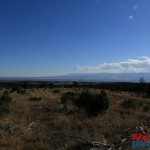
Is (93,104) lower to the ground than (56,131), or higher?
higher

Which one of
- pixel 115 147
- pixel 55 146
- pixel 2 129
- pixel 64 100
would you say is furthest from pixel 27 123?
pixel 64 100

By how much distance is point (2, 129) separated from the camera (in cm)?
1221

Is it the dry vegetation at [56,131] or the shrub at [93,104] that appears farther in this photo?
the shrub at [93,104]

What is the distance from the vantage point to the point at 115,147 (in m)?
9.56

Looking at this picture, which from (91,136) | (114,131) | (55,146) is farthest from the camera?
(114,131)

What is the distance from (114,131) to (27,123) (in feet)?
13.3

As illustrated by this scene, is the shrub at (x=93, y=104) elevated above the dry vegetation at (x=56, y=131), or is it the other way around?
the shrub at (x=93, y=104)

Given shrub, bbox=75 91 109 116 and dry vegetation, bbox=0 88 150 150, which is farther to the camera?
shrub, bbox=75 91 109 116

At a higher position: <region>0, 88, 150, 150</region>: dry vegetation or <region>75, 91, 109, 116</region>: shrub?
<region>75, 91, 109, 116</region>: shrub

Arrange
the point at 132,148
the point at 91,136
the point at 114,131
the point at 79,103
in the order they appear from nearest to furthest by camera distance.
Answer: the point at 132,148
the point at 91,136
the point at 114,131
the point at 79,103

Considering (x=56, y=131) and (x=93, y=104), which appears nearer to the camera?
(x=56, y=131)

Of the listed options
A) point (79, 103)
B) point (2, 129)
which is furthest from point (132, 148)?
point (79, 103)

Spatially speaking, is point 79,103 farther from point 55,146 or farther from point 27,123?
point 55,146

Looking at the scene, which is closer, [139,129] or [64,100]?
[139,129]
